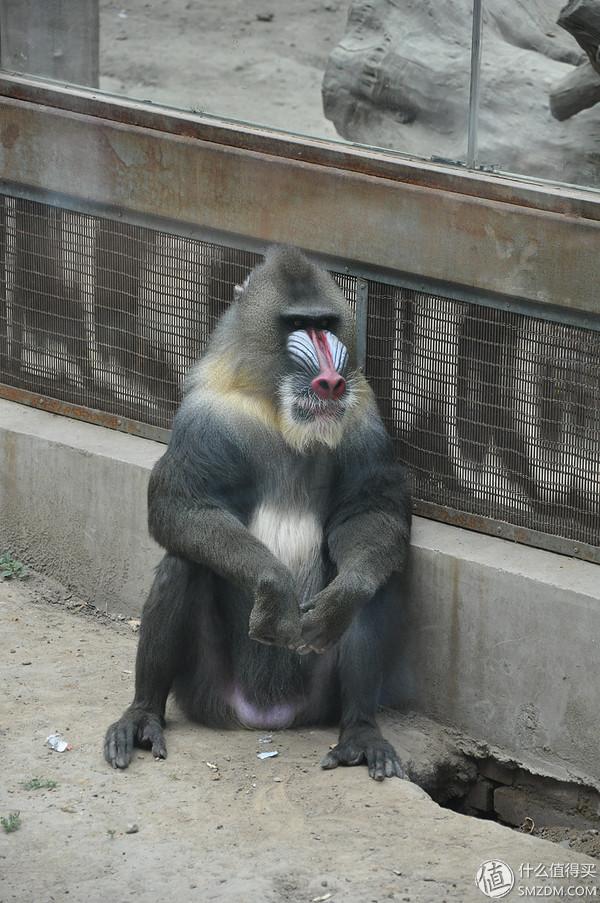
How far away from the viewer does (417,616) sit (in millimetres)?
5945

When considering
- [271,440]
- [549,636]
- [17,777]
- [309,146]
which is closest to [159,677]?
[17,777]

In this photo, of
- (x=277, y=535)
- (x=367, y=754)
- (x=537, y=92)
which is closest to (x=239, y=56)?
(x=537, y=92)

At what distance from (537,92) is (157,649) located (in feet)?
8.60

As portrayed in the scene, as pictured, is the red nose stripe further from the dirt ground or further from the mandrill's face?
the dirt ground

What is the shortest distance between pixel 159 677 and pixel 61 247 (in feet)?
7.64

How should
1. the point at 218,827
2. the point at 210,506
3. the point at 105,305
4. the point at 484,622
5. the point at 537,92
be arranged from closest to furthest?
1. the point at 218,827
2. the point at 210,506
3. the point at 484,622
4. the point at 537,92
5. the point at 105,305

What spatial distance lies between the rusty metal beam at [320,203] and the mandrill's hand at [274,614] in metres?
1.39

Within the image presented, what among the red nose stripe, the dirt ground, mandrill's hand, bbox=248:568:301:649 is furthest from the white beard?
the dirt ground

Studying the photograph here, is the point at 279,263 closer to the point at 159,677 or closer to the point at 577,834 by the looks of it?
the point at 159,677

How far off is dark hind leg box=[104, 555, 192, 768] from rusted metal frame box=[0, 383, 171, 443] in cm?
131

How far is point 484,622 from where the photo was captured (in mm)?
5734

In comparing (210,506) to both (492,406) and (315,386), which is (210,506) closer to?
(315,386)

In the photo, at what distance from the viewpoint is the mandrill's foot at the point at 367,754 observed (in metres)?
5.38

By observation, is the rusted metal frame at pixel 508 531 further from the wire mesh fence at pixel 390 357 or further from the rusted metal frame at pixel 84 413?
the rusted metal frame at pixel 84 413
